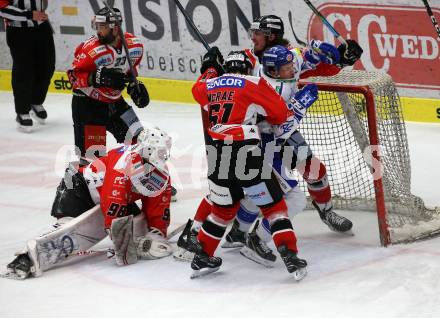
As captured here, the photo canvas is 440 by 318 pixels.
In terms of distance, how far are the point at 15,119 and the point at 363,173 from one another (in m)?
3.78

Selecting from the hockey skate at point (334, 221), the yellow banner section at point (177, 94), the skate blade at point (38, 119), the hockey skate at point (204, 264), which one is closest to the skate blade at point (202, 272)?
the hockey skate at point (204, 264)

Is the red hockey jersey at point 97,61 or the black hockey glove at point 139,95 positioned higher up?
the red hockey jersey at point 97,61

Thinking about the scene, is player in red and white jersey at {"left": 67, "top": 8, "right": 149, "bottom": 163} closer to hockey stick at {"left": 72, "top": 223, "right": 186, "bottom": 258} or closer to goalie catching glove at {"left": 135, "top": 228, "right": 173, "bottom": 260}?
hockey stick at {"left": 72, "top": 223, "right": 186, "bottom": 258}

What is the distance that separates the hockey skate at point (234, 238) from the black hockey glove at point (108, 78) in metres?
1.20

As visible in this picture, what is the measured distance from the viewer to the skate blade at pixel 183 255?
507cm

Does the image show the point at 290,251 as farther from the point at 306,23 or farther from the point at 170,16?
the point at 170,16

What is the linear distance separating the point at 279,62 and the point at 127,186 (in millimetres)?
950

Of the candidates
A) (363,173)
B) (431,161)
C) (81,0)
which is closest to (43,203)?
(363,173)

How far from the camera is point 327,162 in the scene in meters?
6.36

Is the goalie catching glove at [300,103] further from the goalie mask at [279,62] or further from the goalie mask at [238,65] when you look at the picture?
the goalie mask at [238,65]

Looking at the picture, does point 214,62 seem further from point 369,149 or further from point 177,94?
point 177,94

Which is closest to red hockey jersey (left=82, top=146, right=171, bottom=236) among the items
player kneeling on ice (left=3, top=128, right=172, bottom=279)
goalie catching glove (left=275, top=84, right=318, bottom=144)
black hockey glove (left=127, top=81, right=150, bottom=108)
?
player kneeling on ice (left=3, top=128, right=172, bottom=279)

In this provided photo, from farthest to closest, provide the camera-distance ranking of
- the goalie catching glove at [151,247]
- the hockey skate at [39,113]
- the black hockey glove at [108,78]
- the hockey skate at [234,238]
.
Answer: the hockey skate at [39,113]
the black hockey glove at [108,78]
the hockey skate at [234,238]
the goalie catching glove at [151,247]

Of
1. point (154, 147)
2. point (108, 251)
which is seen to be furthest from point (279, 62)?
point (108, 251)
